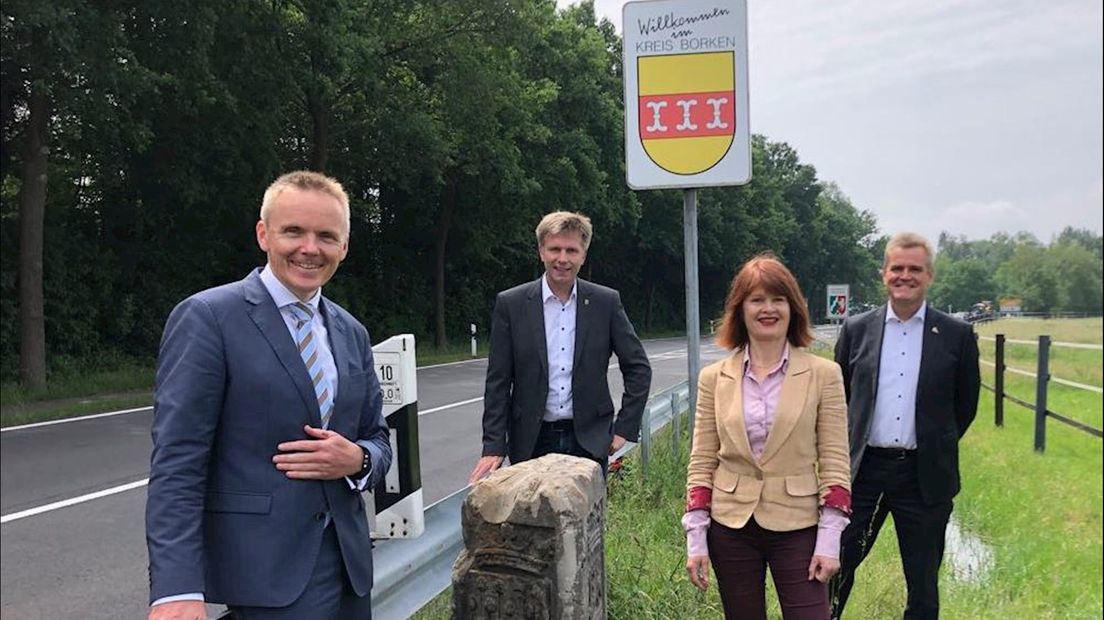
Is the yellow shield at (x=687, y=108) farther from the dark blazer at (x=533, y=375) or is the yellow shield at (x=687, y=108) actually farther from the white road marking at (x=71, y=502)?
the white road marking at (x=71, y=502)

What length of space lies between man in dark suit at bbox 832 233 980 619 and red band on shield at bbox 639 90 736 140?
1251mm

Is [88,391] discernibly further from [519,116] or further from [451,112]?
[519,116]

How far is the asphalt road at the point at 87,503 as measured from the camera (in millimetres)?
4547

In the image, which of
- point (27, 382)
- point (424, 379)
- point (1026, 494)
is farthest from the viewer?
point (424, 379)

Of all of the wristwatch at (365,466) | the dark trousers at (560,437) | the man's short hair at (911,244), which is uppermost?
the man's short hair at (911,244)

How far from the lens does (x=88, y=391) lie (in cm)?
1276

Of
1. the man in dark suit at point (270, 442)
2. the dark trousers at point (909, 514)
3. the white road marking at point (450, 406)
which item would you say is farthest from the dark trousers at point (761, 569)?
the white road marking at point (450, 406)

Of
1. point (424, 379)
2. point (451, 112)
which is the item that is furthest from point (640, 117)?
point (451, 112)

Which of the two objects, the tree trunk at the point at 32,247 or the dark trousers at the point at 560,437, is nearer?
the dark trousers at the point at 560,437

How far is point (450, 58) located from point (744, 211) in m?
9.17

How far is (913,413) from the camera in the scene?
336 cm

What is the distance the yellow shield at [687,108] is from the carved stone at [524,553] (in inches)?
102

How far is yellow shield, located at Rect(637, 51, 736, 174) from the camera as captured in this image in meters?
4.26

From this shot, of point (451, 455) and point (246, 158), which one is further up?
point (246, 158)
